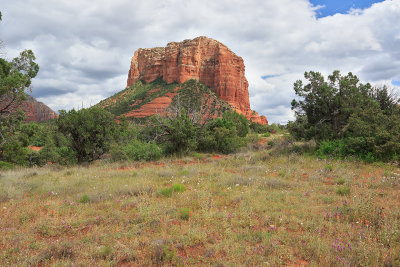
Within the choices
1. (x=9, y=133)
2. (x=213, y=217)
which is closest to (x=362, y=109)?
(x=213, y=217)

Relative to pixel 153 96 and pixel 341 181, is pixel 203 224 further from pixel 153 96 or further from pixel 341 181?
pixel 153 96

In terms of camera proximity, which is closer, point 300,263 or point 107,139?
point 300,263

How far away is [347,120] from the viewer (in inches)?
550

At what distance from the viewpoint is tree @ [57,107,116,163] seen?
13.8m

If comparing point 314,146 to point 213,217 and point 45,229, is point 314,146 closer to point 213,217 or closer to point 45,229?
point 213,217

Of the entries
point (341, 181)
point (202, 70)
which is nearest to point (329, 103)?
point (341, 181)

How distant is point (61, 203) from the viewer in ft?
19.0

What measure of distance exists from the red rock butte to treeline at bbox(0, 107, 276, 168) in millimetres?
75616

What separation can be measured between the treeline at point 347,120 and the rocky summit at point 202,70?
7283cm

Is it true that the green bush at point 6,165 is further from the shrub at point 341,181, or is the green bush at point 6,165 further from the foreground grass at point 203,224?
the shrub at point 341,181

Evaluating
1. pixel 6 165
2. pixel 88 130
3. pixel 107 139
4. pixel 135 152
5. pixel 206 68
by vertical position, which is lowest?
pixel 6 165

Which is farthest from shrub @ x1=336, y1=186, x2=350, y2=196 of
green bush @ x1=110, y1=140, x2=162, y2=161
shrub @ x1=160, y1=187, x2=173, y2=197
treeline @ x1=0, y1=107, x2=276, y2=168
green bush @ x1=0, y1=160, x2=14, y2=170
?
green bush @ x1=0, y1=160, x2=14, y2=170

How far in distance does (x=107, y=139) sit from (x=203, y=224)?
12.2 m

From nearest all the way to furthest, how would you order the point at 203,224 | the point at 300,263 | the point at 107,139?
1. the point at 300,263
2. the point at 203,224
3. the point at 107,139
